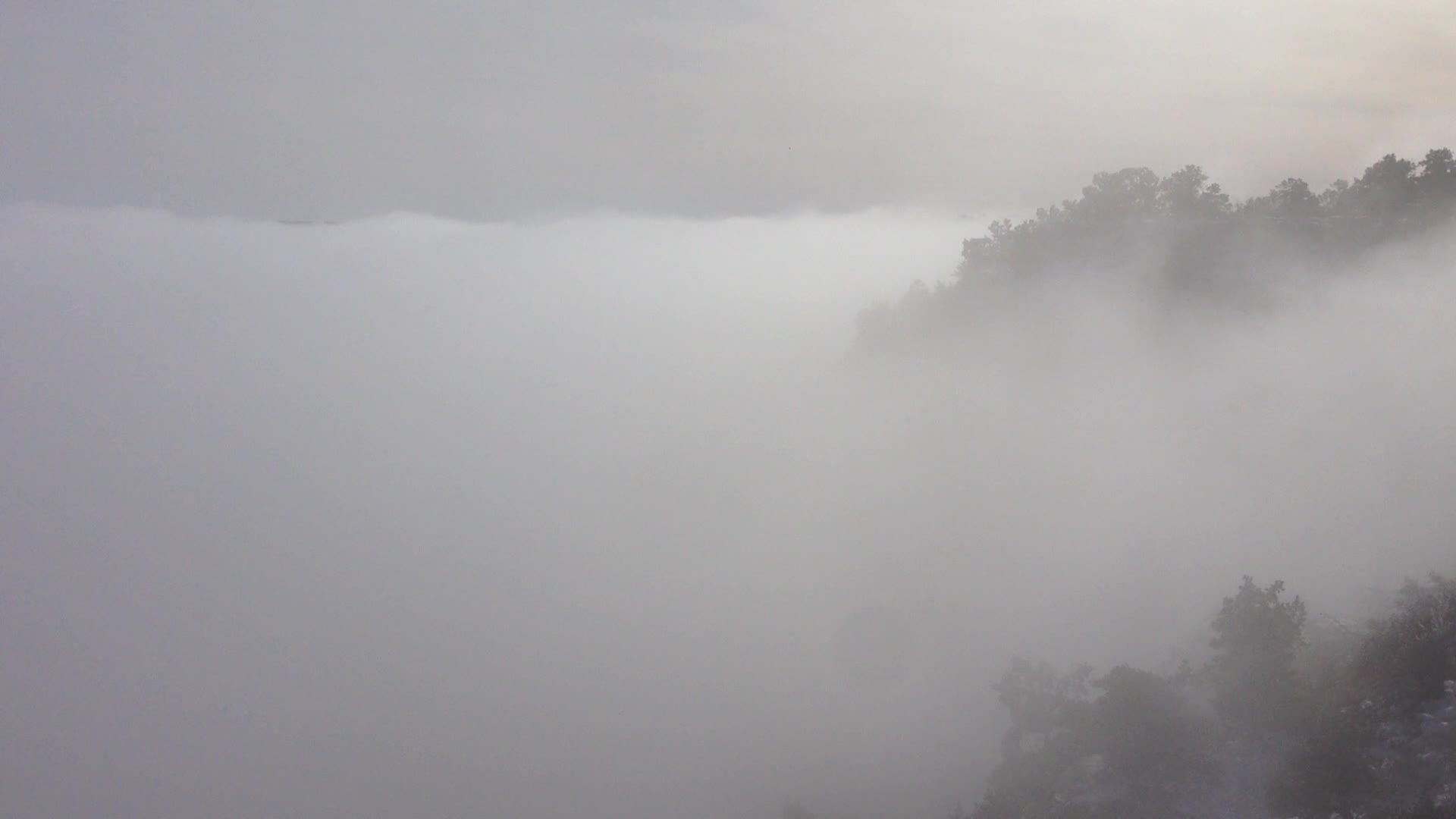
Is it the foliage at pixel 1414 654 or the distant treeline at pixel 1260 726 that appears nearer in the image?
the distant treeline at pixel 1260 726

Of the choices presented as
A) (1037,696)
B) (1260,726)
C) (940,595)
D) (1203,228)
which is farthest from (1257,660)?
(1203,228)

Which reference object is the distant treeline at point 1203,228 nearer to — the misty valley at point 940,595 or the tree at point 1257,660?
the misty valley at point 940,595

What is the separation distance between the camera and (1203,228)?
45062 millimetres

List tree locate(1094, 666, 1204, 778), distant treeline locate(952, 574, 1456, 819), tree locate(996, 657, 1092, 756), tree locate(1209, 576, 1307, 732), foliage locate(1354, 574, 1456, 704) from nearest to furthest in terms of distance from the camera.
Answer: distant treeline locate(952, 574, 1456, 819), foliage locate(1354, 574, 1456, 704), tree locate(1209, 576, 1307, 732), tree locate(1094, 666, 1204, 778), tree locate(996, 657, 1092, 756)

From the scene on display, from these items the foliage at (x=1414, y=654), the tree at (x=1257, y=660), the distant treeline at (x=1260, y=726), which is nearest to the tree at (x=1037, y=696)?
the distant treeline at (x=1260, y=726)

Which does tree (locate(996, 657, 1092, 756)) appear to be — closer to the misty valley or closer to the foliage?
the misty valley

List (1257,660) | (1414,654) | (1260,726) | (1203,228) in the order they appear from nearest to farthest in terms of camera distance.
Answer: (1414,654) < (1260,726) < (1257,660) < (1203,228)

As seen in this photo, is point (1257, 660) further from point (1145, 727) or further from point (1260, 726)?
point (1145, 727)

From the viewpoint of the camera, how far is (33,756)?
70750 millimetres

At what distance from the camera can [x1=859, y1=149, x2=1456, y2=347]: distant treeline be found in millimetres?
39562

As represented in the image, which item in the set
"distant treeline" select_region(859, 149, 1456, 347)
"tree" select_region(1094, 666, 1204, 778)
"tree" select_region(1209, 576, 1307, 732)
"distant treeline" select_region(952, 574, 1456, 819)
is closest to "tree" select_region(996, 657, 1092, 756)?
"distant treeline" select_region(952, 574, 1456, 819)

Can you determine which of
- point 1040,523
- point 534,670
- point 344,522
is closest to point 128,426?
point 344,522

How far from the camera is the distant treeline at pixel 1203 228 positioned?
39562 millimetres

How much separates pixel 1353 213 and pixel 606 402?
312ft
